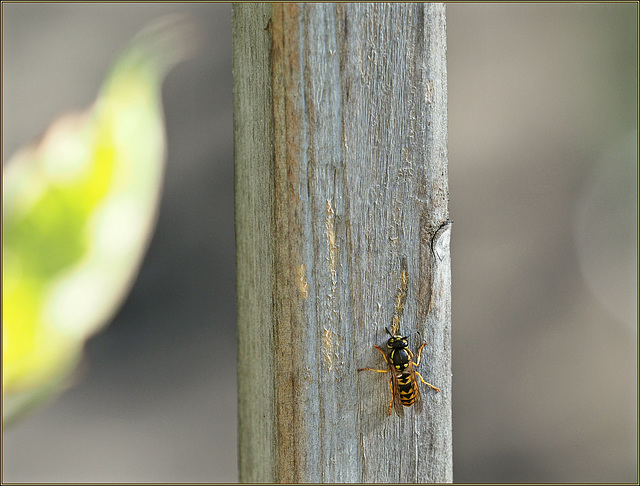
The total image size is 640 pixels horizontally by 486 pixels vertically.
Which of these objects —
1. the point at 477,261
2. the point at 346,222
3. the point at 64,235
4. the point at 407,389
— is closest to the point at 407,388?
the point at 407,389

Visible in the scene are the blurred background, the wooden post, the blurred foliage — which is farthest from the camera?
the blurred background

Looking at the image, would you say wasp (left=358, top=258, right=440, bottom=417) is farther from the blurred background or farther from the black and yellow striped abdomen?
the blurred background

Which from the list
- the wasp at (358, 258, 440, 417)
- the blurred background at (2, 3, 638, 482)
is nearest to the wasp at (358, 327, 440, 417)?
the wasp at (358, 258, 440, 417)

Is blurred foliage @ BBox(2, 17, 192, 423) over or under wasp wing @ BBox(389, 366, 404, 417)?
over

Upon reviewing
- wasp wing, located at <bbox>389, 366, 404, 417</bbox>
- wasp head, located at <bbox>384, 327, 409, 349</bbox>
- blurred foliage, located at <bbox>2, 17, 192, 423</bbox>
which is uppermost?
blurred foliage, located at <bbox>2, 17, 192, 423</bbox>

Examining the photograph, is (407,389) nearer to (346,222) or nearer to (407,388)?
(407,388)

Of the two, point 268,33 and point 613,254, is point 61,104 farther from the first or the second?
point 613,254
